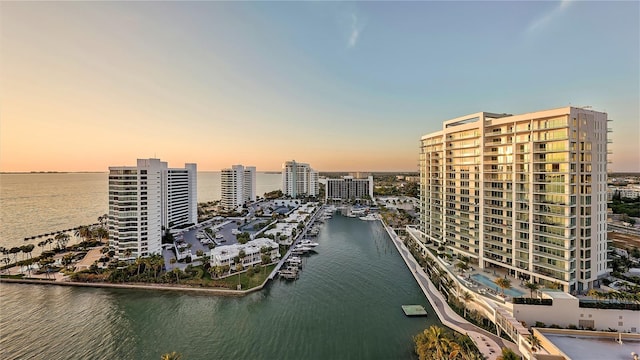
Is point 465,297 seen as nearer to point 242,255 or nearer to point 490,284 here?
point 490,284

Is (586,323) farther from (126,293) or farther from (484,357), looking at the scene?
(126,293)

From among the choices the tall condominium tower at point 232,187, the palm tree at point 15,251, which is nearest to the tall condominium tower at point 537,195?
the palm tree at point 15,251

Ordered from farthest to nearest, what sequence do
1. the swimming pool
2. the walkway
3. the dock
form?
the dock, the swimming pool, the walkway

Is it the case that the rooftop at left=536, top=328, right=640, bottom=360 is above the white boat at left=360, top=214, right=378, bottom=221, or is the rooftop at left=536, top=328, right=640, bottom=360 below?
above

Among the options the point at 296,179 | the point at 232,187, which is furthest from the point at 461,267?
the point at 296,179

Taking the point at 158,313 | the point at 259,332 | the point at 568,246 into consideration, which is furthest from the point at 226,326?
the point at 568,246

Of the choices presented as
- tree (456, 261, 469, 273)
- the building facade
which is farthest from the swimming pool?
the building facade

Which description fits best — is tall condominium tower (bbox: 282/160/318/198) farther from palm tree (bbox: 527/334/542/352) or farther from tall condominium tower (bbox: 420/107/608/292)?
palm tree (bbox: 527/334/542/352)
